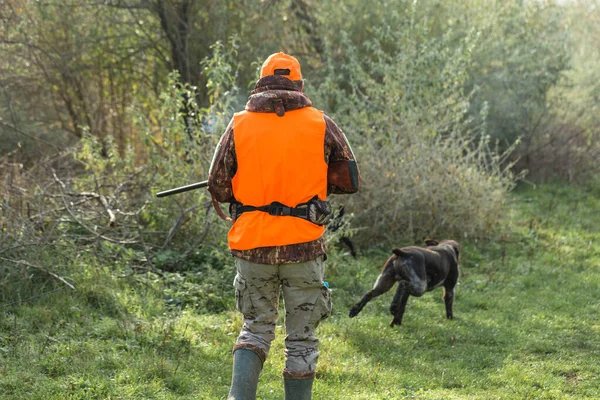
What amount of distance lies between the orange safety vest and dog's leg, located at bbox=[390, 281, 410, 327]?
2.76 m

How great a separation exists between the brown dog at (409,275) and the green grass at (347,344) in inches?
9.6

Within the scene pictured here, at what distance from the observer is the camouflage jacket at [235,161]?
4.29 metres

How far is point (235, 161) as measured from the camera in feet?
14.5

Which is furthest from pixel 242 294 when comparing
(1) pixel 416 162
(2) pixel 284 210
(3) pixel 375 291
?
(1) pixel 416 162

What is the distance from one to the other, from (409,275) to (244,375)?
2904mm

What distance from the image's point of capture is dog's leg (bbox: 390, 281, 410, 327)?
22.6 feet

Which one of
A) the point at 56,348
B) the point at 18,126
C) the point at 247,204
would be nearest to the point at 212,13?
the point at 18,126

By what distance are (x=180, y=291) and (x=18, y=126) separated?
7064 millimetres

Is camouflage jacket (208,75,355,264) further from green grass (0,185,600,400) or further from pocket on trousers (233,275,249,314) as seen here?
green grass (0,185,600,400)

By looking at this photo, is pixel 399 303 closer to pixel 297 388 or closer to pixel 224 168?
pixel 297 388

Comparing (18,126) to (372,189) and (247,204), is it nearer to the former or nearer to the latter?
(372,189)

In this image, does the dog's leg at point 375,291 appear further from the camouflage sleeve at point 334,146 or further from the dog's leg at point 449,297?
the camouflage sleeve at point 334,146

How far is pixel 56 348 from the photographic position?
567 centimetres

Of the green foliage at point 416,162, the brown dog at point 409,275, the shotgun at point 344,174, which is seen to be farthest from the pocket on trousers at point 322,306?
the green foliage at point 416,162
